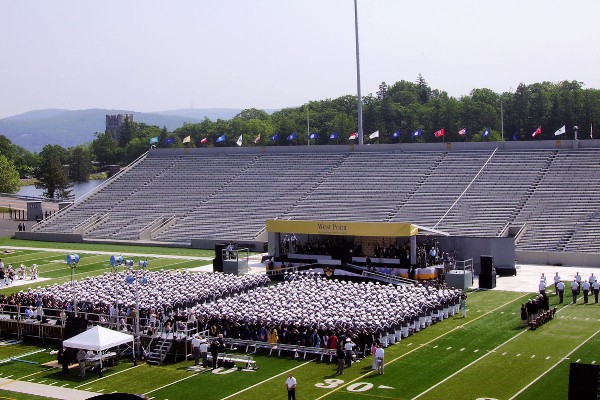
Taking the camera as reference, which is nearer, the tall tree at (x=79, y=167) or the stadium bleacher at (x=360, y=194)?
the stadium bleacher at (x=360, y=194)

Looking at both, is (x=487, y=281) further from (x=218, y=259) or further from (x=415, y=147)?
(x=415, y=147)

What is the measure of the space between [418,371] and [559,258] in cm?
2000

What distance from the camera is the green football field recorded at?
66.4 ft

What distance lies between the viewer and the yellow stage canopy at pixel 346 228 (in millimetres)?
35500

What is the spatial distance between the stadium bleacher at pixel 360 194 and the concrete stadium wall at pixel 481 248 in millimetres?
5030

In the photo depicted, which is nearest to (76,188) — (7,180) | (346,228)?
(7,180)

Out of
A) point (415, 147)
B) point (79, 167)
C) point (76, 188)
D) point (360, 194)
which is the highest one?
point (79, 167)

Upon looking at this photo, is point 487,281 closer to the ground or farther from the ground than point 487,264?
closer to the ground

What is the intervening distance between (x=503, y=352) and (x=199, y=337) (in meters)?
8.00

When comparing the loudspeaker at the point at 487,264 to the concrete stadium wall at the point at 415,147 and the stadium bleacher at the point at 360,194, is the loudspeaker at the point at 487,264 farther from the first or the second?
the concrete stadium wall at the point at 415,147

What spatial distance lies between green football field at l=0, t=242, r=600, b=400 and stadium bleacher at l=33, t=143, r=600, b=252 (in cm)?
1630

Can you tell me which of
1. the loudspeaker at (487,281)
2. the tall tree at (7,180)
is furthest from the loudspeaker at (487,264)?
A: the tall tree at (7,180)

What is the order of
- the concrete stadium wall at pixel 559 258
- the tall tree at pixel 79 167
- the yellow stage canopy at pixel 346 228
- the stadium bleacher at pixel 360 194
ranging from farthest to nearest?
the tall tree at pixel 79 167
the stadium bleacher at pixel 360 194
the concrete stadium wall at pixel 559 258
the yellow stage canopy at pixel 346 228

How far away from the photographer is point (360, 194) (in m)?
51.6
